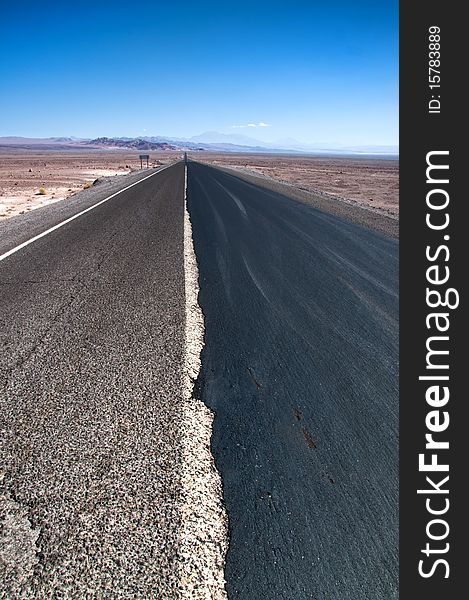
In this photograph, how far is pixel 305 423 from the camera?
273cm

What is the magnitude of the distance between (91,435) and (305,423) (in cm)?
A: 129

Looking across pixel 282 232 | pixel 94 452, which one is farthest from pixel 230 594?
pixel 282 232

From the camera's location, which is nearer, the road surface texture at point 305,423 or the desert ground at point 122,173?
the road surface texture at point 305,423

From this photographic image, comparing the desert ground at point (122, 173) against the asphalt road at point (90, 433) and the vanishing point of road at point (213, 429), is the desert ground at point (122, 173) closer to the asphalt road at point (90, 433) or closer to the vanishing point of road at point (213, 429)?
the vanishing point of road at point (213, 429)

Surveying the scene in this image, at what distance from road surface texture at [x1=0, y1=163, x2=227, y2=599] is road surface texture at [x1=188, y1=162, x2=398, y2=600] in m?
0.31

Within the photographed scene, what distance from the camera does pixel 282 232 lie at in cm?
925

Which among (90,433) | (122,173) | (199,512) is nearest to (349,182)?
(122,173)

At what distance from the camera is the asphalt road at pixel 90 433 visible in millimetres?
1691

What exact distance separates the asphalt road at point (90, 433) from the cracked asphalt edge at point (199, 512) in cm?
5

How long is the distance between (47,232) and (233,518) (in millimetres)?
8447

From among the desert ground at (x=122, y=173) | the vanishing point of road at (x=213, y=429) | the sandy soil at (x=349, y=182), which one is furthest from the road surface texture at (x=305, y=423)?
the sandy soil at (x=349, y=182)

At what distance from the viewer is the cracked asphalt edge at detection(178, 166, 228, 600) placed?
5.43 ft

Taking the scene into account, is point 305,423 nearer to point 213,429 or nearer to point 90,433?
point 213,429

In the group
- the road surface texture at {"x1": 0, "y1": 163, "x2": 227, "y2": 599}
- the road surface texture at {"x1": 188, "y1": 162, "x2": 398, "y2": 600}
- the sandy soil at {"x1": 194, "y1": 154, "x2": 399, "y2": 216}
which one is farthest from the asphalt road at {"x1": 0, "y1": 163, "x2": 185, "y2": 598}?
the sandy soil at {"x1": 194, "y1": 154, "x2": 399, "y2": 216}
